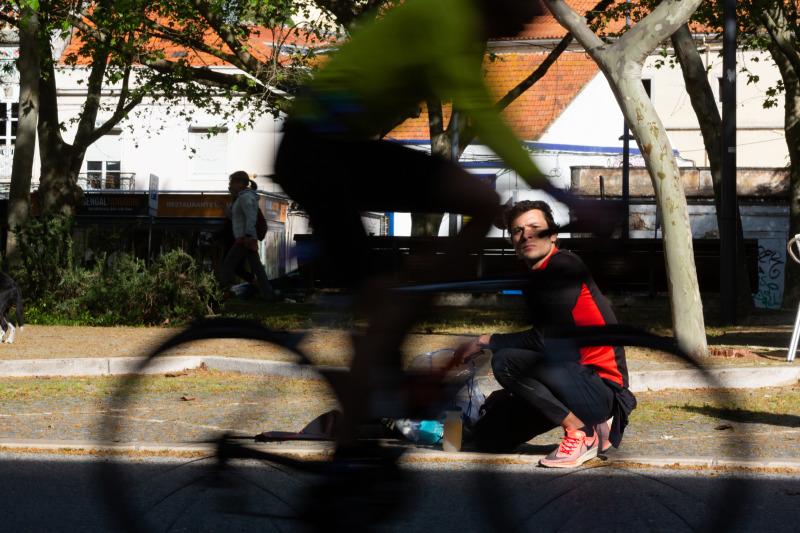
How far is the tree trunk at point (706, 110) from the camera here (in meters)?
16.0

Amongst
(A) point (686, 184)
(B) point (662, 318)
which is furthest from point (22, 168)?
(A) point (686, 184)

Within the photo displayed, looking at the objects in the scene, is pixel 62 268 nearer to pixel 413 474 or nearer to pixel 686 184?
pixel 413 474

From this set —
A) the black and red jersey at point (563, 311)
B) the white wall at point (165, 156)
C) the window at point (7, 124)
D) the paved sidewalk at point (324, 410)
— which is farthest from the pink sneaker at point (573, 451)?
the window at point (7, 124)

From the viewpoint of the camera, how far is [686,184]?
3312 cm

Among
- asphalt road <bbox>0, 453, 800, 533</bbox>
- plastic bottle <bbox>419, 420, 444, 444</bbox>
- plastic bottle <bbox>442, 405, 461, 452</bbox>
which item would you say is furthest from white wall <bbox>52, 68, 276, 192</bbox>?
asphalt road <bbox>0, 453, 800, 533</bbox>

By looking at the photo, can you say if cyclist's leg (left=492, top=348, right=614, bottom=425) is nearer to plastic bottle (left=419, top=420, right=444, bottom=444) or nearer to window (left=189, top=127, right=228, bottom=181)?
plastic bottle (left=419, top=420, right=444, bottom=444)

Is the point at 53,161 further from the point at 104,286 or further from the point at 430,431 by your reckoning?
the point at 430,431

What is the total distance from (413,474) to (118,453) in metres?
1.06

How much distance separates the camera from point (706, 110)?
17.2 metres

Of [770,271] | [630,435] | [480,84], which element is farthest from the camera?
[770,271]

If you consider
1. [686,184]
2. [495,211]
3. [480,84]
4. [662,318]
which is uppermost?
[686,184]

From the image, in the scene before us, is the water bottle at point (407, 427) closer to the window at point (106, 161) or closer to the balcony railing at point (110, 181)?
the balcony railing at point (110, 181)

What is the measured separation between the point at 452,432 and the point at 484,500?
1.11 m

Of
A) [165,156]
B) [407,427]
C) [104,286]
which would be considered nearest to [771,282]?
[165,156]
